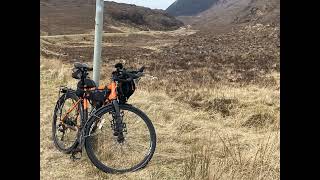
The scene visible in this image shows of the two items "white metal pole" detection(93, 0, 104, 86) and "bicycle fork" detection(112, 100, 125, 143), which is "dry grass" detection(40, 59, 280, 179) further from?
"white metal pole" detection(93, 0, 104, 86)

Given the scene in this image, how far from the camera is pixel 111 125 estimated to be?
5215 mm

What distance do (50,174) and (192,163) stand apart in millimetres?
1500

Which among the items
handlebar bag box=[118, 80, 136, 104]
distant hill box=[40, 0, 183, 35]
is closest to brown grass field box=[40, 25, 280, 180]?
handlebar bag box=[118, 80, 136, 104]

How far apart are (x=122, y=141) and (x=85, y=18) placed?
9901 cm

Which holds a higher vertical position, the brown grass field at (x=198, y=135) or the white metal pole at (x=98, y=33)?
the white metal pole at (x=98, y=33)

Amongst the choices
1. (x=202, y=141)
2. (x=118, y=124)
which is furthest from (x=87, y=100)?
(x=202, y=141)

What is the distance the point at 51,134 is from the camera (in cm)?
664

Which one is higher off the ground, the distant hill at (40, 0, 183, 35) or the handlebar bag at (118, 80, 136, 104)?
the distant hill at (40, 0, 183, 35)

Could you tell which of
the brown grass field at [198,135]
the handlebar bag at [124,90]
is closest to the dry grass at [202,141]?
the brown grass field at [198,135]

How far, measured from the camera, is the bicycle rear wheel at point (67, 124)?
577 cm

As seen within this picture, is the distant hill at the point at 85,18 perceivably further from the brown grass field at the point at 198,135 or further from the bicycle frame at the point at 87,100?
the bicycle frame at the point at 87,100

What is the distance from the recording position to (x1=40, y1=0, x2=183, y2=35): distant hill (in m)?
85.5
